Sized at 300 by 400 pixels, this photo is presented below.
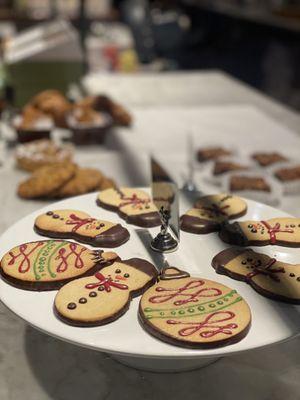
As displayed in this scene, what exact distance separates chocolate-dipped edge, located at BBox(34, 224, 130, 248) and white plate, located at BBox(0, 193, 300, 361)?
0.01 meters

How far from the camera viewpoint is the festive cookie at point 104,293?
70cm

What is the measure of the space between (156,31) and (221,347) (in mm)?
5027

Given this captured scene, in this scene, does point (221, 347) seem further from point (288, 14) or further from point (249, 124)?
point (288, 14)

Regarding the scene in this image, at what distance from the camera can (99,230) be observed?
929mm

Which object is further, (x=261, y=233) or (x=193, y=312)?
(x=261, y=233)

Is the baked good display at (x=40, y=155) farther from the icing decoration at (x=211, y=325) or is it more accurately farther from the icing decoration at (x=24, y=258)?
the icing decoration at (x=211, y=325)

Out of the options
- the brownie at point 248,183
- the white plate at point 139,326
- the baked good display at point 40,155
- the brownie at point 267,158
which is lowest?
the brownie at point 267,158

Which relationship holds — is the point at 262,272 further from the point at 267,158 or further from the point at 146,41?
the point at 146,41

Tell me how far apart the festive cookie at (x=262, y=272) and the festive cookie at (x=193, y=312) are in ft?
0.15

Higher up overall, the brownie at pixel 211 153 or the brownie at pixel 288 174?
the brownie at pixel 211 153

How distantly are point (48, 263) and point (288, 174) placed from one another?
0.92 metres

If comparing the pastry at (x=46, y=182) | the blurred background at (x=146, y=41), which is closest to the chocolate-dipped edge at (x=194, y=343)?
the pastry at (x=46, y=182)

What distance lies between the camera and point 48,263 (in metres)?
0.82

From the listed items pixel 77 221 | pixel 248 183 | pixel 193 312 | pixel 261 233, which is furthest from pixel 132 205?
pixel 248 183
